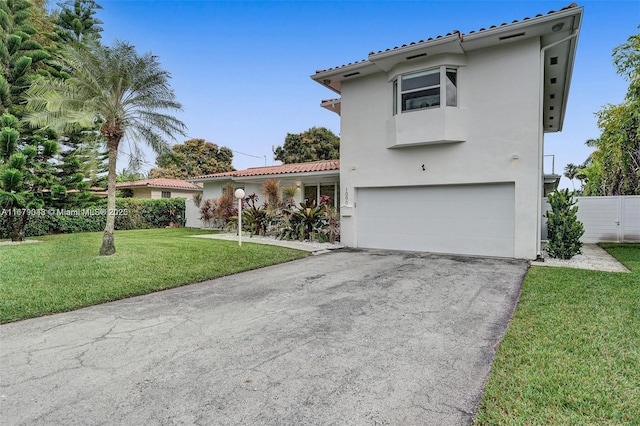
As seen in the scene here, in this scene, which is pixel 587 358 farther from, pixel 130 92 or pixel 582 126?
pixel 582 126

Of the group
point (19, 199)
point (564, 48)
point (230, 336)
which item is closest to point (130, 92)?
point (19, 199)

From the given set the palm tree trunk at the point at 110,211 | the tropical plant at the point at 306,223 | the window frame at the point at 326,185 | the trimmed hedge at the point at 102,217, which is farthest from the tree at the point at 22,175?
the window frame at the point at 326,185

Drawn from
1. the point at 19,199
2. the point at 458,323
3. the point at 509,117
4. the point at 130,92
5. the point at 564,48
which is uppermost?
the point at 564,48

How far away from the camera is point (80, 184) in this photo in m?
16.9

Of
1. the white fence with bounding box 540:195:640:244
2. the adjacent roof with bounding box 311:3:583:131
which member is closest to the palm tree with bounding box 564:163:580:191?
the white fence with bounding box 540:195:640:244

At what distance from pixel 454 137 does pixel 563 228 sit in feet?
13.4

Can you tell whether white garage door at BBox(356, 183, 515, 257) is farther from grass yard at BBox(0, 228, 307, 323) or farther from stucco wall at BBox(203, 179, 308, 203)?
stucco wall at BBox(203, 179, 308, 203)

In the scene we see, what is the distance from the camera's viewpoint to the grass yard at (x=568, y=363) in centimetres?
264

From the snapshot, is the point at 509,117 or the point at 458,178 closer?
the point at 509,117

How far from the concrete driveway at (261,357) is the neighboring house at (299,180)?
983 cm

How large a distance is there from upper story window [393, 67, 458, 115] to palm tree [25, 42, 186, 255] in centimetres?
752

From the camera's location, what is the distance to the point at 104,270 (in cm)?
796

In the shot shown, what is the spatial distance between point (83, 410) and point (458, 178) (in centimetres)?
1053

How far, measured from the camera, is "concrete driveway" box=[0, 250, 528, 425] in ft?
8.98
